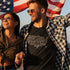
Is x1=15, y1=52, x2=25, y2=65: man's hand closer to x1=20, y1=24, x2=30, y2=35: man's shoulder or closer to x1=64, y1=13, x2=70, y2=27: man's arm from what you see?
x1=20, y1=24, x2=30, y2=35: man's shoulder

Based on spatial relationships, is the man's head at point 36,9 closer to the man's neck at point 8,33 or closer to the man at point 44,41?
the man at point 44,41

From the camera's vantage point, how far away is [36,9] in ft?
14.8

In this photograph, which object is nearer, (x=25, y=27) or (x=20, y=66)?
(x=20, y=66)

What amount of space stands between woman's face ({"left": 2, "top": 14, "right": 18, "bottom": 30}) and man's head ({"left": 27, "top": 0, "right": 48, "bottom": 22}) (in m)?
0.44

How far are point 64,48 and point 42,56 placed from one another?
1.87 feet

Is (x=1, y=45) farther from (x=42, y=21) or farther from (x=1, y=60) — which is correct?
(x=42, y=21)

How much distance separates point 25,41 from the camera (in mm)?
4461

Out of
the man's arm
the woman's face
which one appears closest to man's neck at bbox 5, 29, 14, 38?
the woman's face

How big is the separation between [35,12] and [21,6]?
3027 mm

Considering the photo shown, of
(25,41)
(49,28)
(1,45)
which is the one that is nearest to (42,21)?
(49,28)

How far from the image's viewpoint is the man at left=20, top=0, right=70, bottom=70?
4301 millimetres

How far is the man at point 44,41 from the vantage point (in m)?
4.30

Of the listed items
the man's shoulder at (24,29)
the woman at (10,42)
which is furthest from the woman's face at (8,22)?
the man's shoulder at (24,29)

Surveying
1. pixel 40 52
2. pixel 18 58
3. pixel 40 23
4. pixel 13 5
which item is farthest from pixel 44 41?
pixel 13 5
